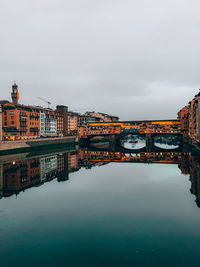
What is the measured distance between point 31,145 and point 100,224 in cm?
7020

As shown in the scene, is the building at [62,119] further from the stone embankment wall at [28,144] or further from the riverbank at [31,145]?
the stone embankment wall at [28,144]

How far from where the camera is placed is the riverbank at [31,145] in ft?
228

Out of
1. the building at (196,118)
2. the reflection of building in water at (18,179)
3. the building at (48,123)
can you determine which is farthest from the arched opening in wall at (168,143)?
the reflection of building in water at (18,179)

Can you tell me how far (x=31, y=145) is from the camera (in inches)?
3270

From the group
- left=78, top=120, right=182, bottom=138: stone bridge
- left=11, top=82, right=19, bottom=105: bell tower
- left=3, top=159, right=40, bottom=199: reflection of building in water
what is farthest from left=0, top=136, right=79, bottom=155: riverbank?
left=11, top=82, right=19, bottom=105: bell tower

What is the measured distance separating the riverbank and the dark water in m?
Answer: 38.8

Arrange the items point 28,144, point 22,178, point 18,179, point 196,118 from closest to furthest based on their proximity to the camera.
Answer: point 18,179
point 22,178
point 28,144
point 196,118

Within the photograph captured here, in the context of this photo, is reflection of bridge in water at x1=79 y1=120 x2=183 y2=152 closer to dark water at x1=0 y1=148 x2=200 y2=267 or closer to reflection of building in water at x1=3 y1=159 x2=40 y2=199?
reflection of building in water at x1=3 y1=159 x2=40 y2=199

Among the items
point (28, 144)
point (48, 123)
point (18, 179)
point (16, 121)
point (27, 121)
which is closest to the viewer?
point (18, 179)

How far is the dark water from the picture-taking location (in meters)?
13.6

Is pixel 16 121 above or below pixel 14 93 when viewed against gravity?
below

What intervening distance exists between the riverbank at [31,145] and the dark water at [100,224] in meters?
38.8

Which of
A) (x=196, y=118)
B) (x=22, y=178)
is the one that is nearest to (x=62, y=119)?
(x=196, y=118)

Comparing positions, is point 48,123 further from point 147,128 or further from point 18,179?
point 18,179
